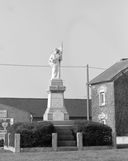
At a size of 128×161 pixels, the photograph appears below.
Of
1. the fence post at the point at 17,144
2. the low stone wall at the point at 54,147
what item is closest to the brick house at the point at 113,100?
the low stone wall at the point at 54,147

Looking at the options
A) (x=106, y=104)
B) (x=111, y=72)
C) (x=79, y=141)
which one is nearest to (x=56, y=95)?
(x=79, y=141)

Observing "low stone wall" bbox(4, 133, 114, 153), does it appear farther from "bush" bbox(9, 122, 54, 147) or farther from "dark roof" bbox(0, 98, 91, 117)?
"dark roof" bbox(0, 98, 91, 117)

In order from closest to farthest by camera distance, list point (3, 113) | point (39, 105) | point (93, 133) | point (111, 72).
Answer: point (93, 133)
point (111, 72)
point (3, 113)
point (39, 105)

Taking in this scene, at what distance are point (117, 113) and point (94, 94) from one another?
5417mm

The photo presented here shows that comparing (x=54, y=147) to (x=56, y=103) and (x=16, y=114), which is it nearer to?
(x=56, y=103)

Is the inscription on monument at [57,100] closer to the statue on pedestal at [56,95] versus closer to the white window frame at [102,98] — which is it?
the statue on pedestal at [56,95]

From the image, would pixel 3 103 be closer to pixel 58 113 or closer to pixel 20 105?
pixel 20 105

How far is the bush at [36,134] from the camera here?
2267 centimetres

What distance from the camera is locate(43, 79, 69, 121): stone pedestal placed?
93.1 feet

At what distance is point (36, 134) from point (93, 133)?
3723 millimetres

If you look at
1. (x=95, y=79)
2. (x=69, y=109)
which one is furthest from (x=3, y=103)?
(x=95, y=79)

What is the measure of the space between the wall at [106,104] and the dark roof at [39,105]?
45.7 ft

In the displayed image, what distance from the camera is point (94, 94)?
148ft

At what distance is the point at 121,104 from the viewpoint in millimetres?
40812
